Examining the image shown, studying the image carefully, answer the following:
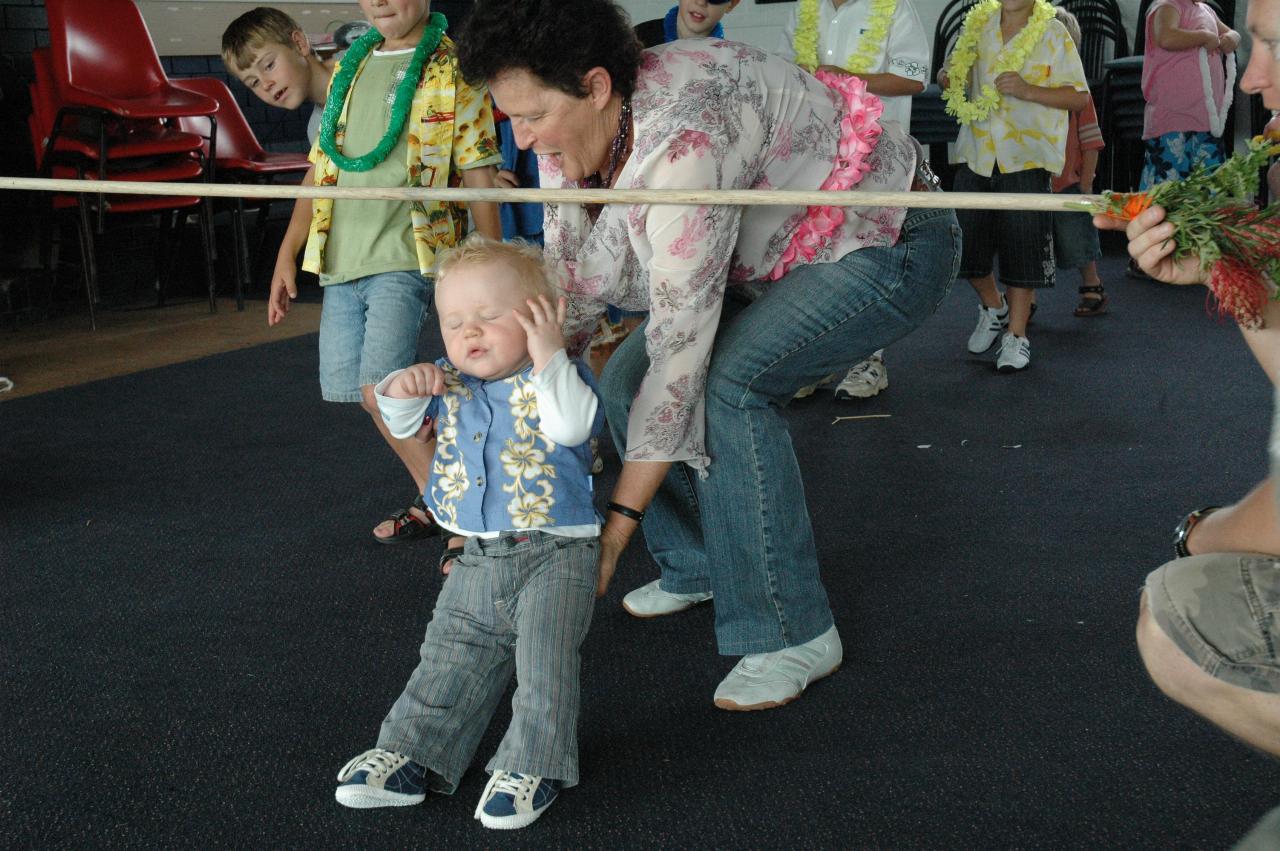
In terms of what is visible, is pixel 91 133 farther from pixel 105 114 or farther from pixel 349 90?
pixel 349 90

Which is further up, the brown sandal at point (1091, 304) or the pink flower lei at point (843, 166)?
the pink flower lei at point (843, 166)

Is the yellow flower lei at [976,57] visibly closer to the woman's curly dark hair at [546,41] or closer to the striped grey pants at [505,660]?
the woman's curly dark hair at [546,41]

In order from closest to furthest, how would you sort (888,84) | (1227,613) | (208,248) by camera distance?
(1227,613)
(888,84)
(208,248)

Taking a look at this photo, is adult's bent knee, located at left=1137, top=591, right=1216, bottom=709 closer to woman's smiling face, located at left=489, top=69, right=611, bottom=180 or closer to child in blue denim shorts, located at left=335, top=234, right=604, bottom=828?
child in blue denim shorts, located at left=335, top=234, right=604, bottom=828

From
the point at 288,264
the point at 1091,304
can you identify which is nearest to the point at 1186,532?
the point at 288,264

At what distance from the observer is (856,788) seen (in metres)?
1.48

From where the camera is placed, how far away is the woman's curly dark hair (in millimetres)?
1500

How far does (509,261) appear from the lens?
63.7 inches

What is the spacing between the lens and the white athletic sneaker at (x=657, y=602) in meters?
2.01

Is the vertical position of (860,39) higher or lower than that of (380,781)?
higher

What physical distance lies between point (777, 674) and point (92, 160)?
12.2 ft

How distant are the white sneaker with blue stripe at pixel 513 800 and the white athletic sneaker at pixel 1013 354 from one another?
2589mm

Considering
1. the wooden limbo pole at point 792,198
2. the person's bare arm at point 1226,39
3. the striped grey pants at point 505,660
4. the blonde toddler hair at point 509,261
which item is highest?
the person's bare arm at point 1226,39

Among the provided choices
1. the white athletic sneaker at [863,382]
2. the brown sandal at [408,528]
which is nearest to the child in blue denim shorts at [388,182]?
the brown sandal at [408,528]
